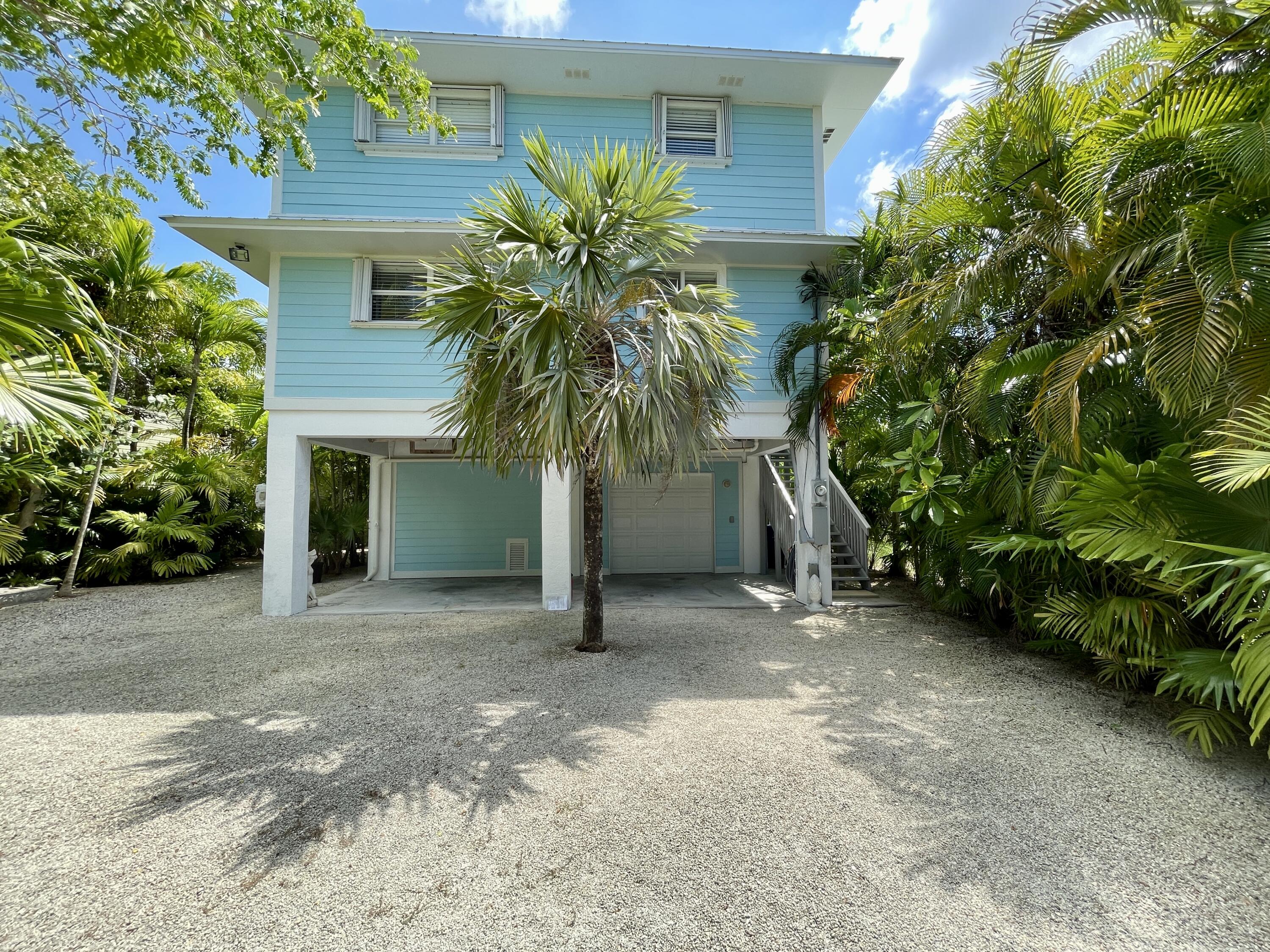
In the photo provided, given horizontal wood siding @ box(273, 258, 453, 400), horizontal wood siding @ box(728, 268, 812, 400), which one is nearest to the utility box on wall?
horizontal wood siding @ box(728, 268, 812, 400)

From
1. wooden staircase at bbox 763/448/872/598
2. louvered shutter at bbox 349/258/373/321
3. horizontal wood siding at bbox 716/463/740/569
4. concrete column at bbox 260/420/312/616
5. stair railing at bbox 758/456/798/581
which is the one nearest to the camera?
concrete column at bbox 260/420/312/616

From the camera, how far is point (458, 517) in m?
11.6

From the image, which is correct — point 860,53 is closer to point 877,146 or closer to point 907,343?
point 877,146

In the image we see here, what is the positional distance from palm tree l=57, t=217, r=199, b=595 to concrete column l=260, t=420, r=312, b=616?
332 cm

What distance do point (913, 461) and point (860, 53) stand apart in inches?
266

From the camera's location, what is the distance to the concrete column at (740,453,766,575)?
1205 centimetres

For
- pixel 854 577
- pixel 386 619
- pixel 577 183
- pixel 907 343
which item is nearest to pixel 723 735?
pixel 907 343

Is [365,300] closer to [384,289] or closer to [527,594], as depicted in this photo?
[384,289]

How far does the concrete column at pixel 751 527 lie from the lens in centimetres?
1205

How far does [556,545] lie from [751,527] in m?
5.23

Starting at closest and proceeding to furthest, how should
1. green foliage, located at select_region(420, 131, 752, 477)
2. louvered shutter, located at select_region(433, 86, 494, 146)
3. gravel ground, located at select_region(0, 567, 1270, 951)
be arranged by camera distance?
gravel ground, located at select_region(0, 567, 1270, 951) < green foliage, located at select_region(420, 131, 752, 477) < louvered shutter, located at select_region(433, 86, 494, 146)

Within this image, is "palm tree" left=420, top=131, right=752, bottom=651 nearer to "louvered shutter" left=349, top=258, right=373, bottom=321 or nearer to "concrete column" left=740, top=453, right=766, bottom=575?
"louvered shutter" left=349, top=258, right=373, bottom=321

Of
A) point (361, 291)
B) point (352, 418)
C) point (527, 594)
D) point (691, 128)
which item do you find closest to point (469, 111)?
point (361, 291)

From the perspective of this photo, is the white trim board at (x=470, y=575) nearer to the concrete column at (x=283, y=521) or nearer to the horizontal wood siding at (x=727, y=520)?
the concrete column at (x=283, y=521)
